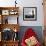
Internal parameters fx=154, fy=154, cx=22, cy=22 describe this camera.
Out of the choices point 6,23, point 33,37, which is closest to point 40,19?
point 33,37

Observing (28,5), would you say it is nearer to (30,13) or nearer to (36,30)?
(30,13)

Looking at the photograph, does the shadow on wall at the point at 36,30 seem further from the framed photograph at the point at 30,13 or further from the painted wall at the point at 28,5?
the framed photograph at the point at 30,13

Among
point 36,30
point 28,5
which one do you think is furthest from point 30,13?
point 36,30

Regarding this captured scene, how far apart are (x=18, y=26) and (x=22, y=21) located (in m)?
0.26

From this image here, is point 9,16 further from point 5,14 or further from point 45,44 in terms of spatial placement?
point 45,44

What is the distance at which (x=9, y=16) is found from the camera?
5988 millimetres

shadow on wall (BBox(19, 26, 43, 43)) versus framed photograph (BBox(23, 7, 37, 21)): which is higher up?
framed photograph (BBox(23, 7, 37, 21))

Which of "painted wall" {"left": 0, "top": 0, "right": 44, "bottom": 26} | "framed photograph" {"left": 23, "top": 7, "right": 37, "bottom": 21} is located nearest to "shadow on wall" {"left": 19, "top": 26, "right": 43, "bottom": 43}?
"painted wall" {"left": 0, "top": 0, "right": 44, "bottom": 26}

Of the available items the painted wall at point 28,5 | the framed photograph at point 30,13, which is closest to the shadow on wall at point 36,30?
the painted wall at point 28,5

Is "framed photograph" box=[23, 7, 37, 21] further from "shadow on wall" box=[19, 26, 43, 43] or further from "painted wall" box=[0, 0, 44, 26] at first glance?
"shadow on wall" box=[19, 26, 43, 43]

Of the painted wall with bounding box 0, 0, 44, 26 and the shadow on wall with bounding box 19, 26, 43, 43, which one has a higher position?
the painted wall with bounding box 0, 0, 44, 26

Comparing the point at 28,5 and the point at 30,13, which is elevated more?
the point at 28,5

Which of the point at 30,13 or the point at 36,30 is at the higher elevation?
the point at 30,13

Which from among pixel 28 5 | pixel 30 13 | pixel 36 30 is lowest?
pixel 36 30
